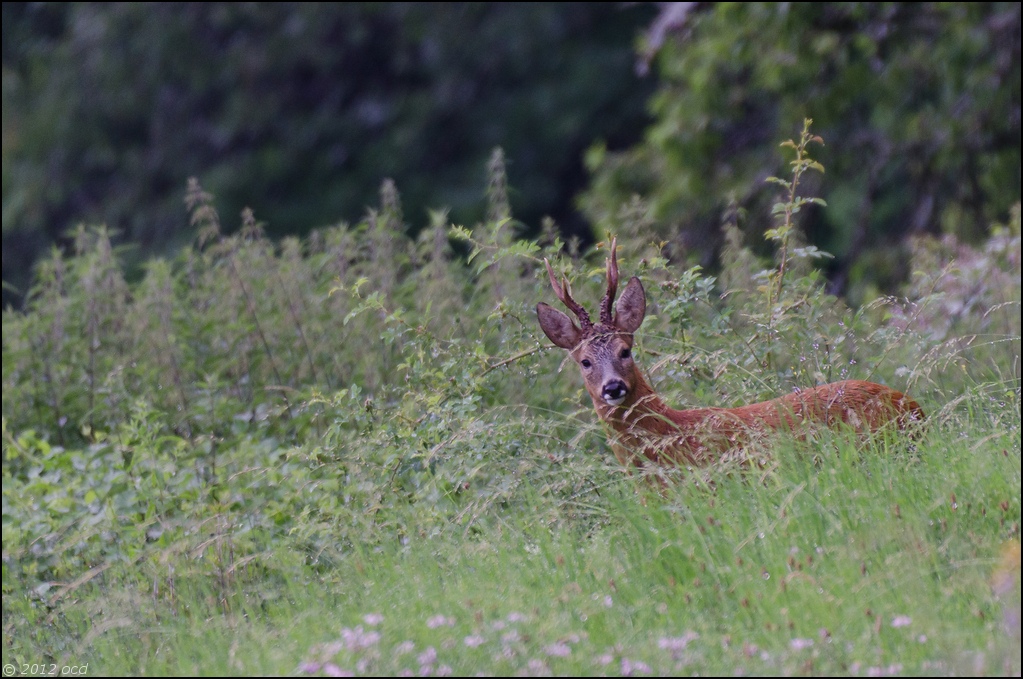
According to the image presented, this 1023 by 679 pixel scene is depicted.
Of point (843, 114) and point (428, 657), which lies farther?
point (843, 114)

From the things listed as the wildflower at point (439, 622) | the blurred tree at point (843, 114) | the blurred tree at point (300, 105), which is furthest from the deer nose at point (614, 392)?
the blurred tree at point (300, 105)

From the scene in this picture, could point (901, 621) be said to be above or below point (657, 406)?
below

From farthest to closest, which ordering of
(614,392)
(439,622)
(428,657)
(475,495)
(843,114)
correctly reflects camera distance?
(843,114) → (614,392) → (475,495) → (439,622) → (428,657)

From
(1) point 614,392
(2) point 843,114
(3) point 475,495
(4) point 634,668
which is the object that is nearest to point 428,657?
(4) point 634,668

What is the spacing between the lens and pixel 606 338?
186 inches

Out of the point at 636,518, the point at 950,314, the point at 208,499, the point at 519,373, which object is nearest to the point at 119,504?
the point at 208,499

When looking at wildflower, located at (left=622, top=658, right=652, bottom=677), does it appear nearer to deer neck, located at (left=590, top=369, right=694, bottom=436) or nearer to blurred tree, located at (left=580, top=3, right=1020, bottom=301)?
deer neck, located at (left=590, top=369, right=694, bottom=436)

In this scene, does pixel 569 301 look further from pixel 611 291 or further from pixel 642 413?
pixel 642 413

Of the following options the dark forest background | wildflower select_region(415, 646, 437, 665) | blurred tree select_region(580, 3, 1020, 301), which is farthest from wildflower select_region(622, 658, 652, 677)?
the dark forest background

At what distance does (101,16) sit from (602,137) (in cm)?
530

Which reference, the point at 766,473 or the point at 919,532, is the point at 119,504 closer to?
the point at 766,473

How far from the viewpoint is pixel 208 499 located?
18.4 feet

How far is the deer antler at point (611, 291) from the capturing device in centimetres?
465

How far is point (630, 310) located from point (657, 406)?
327 mm
